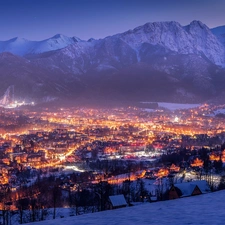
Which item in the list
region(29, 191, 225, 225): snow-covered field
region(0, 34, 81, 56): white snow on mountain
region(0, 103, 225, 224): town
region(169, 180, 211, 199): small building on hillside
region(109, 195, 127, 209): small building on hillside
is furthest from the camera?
region(0, 34, 81, 56): white snow on mountain

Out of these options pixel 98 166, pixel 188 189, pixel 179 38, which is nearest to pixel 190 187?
pixel 188 189

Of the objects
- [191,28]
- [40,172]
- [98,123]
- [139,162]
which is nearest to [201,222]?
[40,172]

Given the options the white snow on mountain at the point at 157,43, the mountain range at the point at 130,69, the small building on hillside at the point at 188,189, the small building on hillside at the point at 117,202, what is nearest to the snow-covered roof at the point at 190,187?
the small building on hillside at the point at 188,189

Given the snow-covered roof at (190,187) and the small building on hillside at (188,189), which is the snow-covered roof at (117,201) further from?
the snow-covered roof at (190,187)

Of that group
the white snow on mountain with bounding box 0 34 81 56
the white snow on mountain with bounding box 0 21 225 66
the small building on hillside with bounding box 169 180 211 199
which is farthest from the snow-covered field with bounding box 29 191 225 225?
the white snow on mountain with bounding box 0 34 81 56

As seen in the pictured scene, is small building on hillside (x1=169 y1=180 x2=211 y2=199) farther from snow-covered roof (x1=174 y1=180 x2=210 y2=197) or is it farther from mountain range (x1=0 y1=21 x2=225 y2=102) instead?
mountain range (x1=0 y1=21 x2=225 y2=102)

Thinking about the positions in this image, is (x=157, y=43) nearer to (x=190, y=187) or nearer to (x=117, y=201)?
(x=190, y=187)
